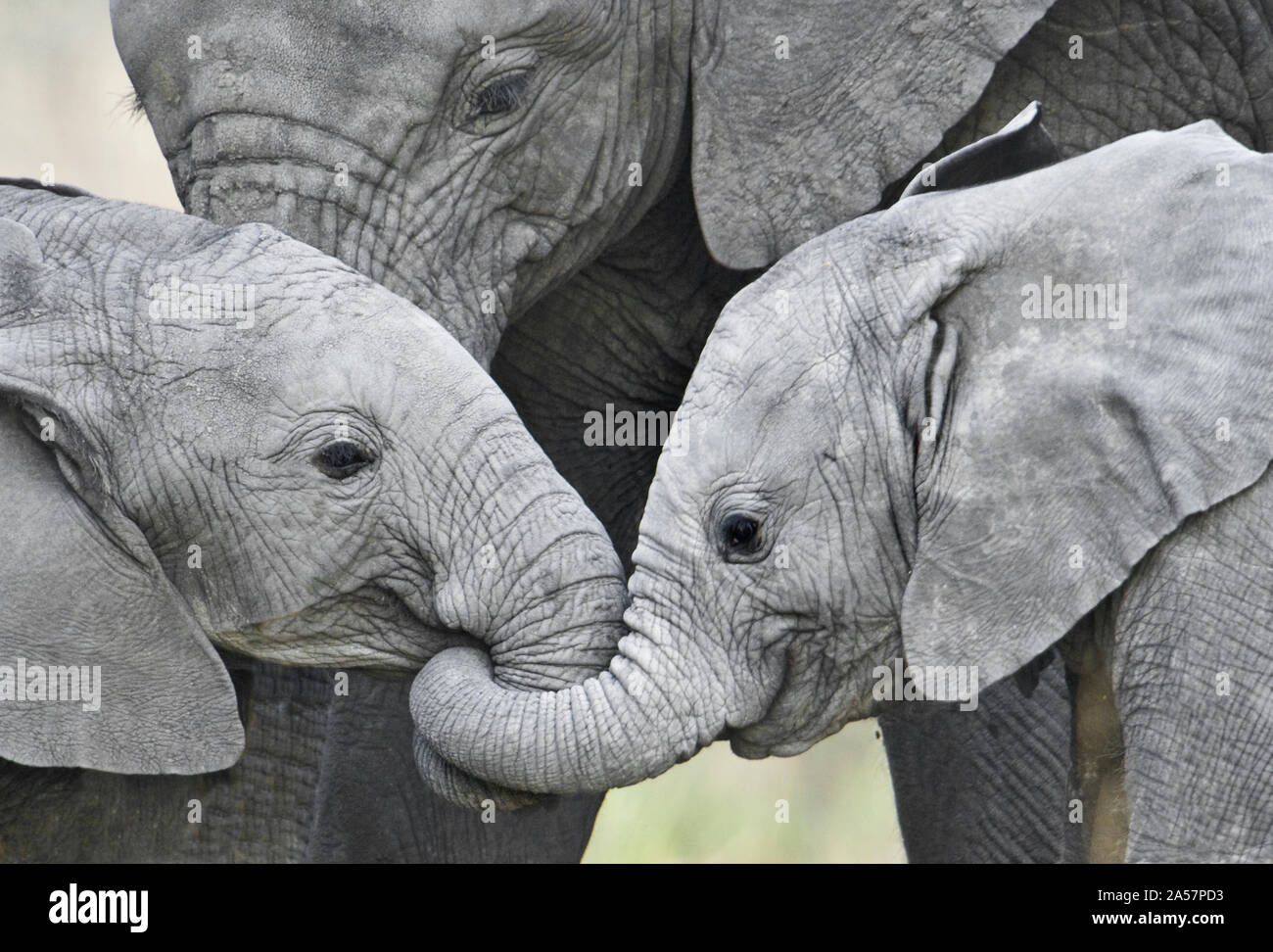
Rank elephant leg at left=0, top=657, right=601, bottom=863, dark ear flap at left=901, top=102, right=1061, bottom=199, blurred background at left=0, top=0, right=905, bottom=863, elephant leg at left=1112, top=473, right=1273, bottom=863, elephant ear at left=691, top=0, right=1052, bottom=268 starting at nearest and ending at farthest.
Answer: elephant leg at left=1112, top=473, right=1273, bottom=863, dark ear flap at left=901, top=102, right=1061, bottom=199, elephant leg at left=0, top=657, right=601, bottom=863, elephant ear at left=691, top=0, right=1052, bottom=268, blurred background at left=0, top=0, right=905, bottom=863

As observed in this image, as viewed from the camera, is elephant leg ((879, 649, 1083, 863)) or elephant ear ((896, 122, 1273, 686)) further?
elephant leg ((879, 649, 1083, 863))

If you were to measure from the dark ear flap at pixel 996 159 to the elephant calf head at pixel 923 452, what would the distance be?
0.31ft

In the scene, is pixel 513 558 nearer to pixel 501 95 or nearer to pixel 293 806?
A: pixel 293 806

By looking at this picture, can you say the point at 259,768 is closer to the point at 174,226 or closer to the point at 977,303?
the point at 174,226

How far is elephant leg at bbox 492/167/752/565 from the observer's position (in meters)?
5.83

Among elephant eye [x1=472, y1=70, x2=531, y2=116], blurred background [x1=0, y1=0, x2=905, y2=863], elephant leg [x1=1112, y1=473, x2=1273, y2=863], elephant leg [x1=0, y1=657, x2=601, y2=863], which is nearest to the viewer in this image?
elephant leg [x1=1112, y1=473, x2=1273, y2=863]

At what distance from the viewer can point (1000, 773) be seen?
5.72 m

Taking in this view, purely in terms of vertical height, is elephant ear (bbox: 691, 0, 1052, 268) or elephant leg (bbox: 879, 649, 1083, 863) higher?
elephant ear (bbox: 691, 0, 1052, 268)

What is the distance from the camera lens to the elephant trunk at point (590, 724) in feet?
14.2

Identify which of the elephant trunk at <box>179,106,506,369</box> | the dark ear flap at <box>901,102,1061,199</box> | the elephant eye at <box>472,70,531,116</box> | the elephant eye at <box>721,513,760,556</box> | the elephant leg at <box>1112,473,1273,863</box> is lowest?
the elephant leg at <box>1112,473,1273,863</box>

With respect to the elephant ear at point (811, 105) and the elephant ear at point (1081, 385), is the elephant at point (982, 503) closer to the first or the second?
the elephant ear at point (1081, 385)

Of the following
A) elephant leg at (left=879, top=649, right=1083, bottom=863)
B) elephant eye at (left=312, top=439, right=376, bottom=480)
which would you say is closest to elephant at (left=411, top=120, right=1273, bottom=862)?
elephant eye at (left=312, top=439, right=376, bottom=480)

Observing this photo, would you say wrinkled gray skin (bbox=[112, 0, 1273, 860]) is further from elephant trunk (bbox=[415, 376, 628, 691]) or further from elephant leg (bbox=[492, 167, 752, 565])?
elephant trunk (bbox=[415, 376, 628, 691])

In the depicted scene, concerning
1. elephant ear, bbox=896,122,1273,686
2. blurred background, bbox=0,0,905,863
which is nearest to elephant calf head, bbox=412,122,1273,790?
elephant ear, bbox=896,122,1273,686
